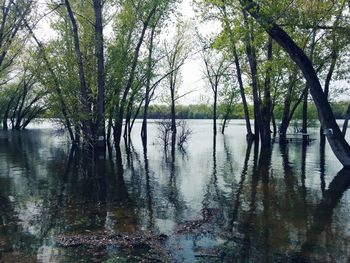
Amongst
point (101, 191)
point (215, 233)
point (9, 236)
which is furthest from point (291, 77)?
point (9, 236)

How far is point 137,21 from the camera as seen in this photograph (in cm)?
2645

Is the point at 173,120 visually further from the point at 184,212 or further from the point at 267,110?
the point at 184,212

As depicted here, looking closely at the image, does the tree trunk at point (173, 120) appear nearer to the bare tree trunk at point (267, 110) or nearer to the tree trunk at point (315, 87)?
the bare tree trunk at point (267, 110)

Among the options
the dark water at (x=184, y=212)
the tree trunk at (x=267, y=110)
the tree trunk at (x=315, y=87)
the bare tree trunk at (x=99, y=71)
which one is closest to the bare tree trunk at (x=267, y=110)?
the tree trunk at (x=267, y=110)

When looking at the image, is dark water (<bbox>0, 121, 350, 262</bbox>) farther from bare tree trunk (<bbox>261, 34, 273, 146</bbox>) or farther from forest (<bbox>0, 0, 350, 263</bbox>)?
bare tree trunk (<bbox>261, 34, 273, 146</bbox>)

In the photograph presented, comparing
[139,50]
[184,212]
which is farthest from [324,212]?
[139,50]

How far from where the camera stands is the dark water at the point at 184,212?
654 centimetres

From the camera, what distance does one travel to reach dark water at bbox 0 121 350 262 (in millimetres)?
6543

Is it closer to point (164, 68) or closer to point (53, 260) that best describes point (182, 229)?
point (53, 260)

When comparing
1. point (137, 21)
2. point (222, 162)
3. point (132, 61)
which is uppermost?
point (137, 21)

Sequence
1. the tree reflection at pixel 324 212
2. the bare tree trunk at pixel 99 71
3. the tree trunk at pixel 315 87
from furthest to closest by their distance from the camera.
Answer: the bare tree trunk at pixel 99 71
the tree trunk at pixel 315 87
the tree reflection at pixel 324 212

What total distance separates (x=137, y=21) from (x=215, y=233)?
21.8 meters

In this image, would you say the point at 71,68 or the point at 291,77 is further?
the point at 291,77

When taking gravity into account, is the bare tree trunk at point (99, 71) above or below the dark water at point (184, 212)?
above
